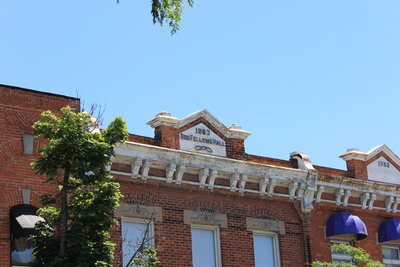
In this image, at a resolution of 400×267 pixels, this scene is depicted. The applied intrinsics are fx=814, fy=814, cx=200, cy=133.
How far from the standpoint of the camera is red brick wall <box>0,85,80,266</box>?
731 inches

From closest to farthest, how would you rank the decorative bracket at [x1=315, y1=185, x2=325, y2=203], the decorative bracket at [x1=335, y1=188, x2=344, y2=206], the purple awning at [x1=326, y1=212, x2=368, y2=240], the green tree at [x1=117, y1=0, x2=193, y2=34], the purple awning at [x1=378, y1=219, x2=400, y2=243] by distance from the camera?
the green tree at [x1=117, y1=0, x2=193, y2=34], the purple awning at [x1=326, y1=212, x2=368, y2=240], the decorative bracket at [x1=315, y1=185, x2=325, y2=203], the decorative bracket at [x1=335, y1=188, x2=344, y2=206], the purple awning at [x1=378, y1=219, x2=400, y2=243]

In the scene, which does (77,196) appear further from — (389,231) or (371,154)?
(371,154)

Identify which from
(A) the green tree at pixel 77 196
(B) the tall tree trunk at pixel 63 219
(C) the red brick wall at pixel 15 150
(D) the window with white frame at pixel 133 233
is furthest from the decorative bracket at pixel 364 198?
(B) the tall tree trunk at pixel 63 219

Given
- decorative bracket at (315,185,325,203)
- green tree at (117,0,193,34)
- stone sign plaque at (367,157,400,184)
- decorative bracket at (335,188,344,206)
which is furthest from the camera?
stone sign plaque at (367,157,400,184)

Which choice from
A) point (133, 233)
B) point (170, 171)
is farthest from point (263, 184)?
point (133, 233)

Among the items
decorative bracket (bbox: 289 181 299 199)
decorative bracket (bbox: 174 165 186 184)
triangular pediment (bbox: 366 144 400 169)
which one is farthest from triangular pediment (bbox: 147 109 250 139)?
triangular pediment (bbox: 366 144 400 169)

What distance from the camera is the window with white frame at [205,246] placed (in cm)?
2286

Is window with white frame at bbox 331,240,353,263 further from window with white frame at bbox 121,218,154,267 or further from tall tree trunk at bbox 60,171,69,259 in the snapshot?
tall tree trunk at bbox 60,171,69,259

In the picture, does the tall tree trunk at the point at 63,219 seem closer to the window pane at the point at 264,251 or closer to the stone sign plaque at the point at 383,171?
the window pane at the point at 264,251

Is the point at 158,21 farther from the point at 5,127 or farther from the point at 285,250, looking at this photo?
the point at 285,250

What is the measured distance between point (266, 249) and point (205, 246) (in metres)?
2.27

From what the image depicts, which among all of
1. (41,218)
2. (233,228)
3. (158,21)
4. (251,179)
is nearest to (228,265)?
(233,228)

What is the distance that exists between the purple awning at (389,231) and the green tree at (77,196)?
12581 mm

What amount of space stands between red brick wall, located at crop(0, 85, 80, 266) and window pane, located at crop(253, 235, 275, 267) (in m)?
7.46
